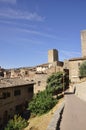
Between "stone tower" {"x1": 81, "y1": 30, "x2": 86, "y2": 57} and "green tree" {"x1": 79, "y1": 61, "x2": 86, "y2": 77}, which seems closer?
"green tree" {"x1": 79, "y1": 61, "x2": 86, "y2": 77}

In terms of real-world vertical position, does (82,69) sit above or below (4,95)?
above

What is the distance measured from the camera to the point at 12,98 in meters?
36.4

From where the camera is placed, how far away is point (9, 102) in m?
35.4

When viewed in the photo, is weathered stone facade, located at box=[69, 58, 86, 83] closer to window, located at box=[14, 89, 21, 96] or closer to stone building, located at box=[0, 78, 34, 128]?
stone building, located at box=[0, 78, 34, 128]

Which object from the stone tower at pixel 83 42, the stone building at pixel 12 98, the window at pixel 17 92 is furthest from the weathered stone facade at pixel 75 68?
the window at pixel 17 92

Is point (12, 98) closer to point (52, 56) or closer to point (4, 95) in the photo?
point (4, 95)

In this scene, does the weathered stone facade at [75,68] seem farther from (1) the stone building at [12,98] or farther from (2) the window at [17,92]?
(2) the window at [17,92]

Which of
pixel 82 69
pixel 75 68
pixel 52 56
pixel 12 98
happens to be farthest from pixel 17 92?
pixel 52 56

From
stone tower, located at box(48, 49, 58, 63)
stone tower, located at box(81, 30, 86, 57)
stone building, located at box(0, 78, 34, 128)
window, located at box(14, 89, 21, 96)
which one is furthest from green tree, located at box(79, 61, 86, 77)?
stone tower, located at box(48, 49, 58, 63)

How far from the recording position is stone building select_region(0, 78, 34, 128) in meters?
33.6

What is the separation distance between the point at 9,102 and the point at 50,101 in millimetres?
8735

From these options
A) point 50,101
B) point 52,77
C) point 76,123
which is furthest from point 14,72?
point 76,123

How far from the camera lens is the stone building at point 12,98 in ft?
110

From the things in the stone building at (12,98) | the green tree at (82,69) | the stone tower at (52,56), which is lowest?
the stone building at (12,98)
